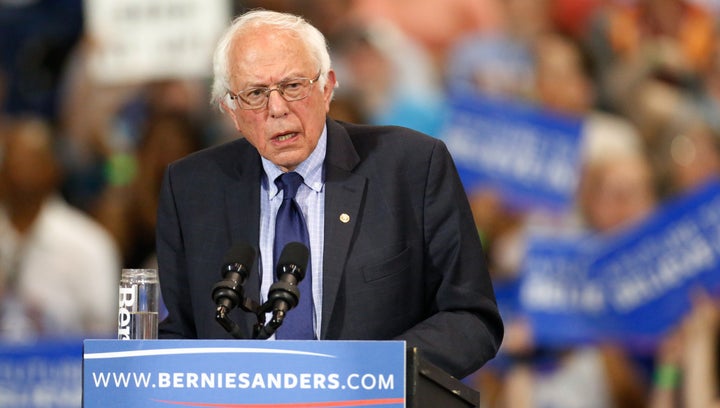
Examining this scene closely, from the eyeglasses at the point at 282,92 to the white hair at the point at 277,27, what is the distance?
0.20 feet

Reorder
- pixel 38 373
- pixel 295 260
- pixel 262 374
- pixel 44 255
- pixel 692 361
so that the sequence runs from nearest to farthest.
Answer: pixel 262 374 → pixel 295 260 → pixel 692 361 → pixel 38 373 → pixel 44 255

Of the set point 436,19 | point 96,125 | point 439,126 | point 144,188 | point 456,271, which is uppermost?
point 436,19

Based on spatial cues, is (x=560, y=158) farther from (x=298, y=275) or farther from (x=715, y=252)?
(x=298, y=275)

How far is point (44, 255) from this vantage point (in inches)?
261

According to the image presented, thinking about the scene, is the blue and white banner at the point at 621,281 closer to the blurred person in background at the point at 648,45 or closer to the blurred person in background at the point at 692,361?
the blurred person in background at the point at 692,361

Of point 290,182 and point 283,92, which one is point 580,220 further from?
point 283,92

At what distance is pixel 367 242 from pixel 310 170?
233 millimetres

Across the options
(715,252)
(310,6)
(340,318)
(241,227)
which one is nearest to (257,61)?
(241,227)

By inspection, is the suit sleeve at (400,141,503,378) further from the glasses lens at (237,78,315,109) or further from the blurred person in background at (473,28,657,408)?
the blurred person in background at (473,28,657,408)

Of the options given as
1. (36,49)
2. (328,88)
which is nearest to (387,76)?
(36,49)

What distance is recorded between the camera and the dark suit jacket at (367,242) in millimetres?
2744

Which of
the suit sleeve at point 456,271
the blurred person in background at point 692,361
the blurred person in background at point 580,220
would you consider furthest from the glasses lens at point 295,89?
the blurred person in background at point 692,361

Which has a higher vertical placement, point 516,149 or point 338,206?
point 516,149

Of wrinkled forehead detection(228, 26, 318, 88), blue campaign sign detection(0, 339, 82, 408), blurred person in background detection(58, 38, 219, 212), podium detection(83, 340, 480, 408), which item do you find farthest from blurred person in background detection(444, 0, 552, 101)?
podium detection(83, 340, 480, 408)
